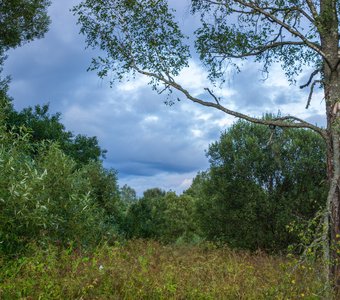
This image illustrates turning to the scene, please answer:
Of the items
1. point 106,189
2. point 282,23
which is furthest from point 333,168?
point 106,189

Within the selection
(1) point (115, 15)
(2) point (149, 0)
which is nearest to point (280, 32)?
(2) point (149, 0)

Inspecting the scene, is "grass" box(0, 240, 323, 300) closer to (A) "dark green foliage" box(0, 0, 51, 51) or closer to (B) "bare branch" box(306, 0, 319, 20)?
(B) "bare branch" box(306, 0, 319, 20)

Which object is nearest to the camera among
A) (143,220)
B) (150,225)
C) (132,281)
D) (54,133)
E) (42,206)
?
(132,281)

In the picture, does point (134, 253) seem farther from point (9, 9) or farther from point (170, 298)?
point (9, 9)

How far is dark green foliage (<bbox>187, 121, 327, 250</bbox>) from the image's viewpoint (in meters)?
20.5

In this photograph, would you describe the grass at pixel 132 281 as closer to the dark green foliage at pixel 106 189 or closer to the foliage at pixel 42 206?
the foliage at pixel 42 206

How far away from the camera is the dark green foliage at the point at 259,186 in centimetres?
2047

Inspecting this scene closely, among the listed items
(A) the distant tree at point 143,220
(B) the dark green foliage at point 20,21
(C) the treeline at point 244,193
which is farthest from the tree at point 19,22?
(A) the distant tree at point 143,220

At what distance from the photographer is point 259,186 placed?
68.8ft

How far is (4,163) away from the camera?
530 inches

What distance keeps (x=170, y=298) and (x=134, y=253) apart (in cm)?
446

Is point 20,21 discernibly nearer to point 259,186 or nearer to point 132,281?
point 259,186

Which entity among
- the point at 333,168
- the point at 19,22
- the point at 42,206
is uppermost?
the point at 19,22

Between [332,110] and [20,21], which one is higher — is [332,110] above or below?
below
